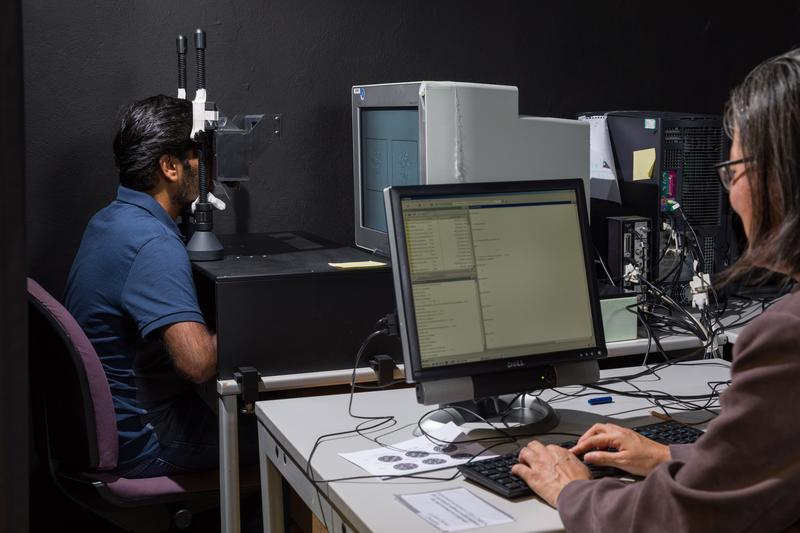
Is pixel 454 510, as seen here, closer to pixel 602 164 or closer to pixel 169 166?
pixel 169 166

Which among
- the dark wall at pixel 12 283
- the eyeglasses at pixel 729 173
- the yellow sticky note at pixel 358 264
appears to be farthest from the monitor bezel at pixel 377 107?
the dark wall at pixel 12 283

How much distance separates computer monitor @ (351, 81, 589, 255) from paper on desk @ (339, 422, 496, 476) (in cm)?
72

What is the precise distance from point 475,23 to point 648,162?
2.56 ft

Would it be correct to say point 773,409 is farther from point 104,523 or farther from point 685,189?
point 104,523

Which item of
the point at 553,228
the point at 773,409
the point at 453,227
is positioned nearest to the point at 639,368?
the point at 553,228

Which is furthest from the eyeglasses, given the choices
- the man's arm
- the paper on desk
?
the man's arm

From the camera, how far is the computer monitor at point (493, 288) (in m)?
1.70

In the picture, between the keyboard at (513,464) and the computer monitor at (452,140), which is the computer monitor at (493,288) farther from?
the computer monitor at (452,140)

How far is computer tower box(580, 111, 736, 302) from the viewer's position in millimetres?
2668

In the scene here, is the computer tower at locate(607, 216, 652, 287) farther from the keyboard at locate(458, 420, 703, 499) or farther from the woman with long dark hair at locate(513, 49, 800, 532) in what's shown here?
the woman with long dark hair at locate(513, 49, 800, 532)

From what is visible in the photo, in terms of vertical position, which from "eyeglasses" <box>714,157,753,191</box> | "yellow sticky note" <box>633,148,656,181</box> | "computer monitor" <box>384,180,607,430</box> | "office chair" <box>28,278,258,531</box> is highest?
"yellow sticky note" <box>633,148,656,181</box>

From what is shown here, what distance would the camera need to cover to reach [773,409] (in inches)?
41.3

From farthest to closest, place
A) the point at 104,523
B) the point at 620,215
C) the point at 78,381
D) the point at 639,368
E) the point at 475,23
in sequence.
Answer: the point at 475,23, the point at 620,215, the point at 104,523, the point at 639,368, the point at 78,381

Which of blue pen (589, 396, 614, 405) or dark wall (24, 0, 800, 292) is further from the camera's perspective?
dark wall (24, 0, 800, 292)
